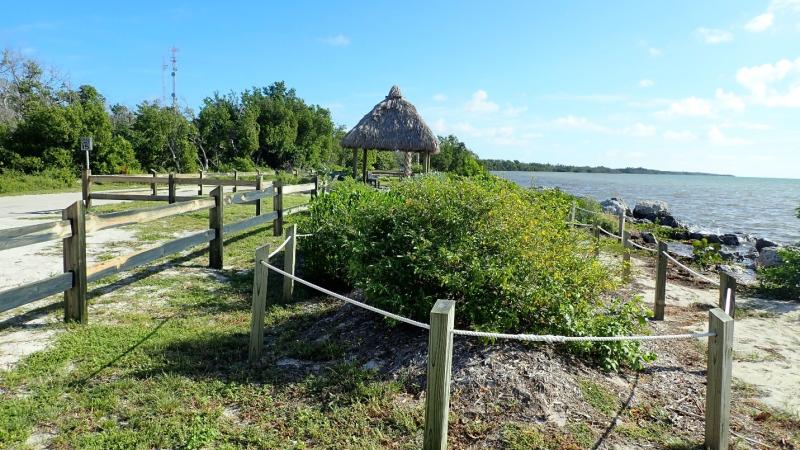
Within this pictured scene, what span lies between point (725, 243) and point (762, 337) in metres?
15.7

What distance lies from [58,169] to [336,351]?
25832mm

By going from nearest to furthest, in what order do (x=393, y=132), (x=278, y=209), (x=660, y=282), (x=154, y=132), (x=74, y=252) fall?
(x=74, y=252), (x=660, y=282), (x=278, y=209), (x=393, y=132), (x=154, y=132)

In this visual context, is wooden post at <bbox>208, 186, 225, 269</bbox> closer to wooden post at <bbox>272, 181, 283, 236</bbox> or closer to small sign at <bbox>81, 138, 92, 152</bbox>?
wooden post at <bbox>272, 181, 283, 236</bbox>

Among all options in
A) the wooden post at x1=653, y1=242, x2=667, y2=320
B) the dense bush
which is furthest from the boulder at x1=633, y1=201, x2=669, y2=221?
the dense bush

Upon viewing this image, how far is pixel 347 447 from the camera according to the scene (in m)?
3.16

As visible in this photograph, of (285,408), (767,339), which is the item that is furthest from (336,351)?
(767,339)

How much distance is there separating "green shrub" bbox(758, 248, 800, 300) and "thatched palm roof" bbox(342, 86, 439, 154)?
13195 millimetres

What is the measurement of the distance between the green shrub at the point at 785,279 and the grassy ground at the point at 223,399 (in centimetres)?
575

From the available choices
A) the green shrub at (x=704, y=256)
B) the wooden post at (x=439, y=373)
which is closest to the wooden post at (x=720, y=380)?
the wooden post at (x=439, y=373)

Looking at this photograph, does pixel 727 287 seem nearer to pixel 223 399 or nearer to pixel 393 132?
pixel 223 399

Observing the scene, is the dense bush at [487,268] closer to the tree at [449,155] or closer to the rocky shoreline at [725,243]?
the rocky shoreline at [725,243]

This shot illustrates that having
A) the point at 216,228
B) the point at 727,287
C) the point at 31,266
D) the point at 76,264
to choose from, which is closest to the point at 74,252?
the point at 76,264

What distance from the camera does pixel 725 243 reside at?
1959 cm

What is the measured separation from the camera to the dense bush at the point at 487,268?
4270mm
